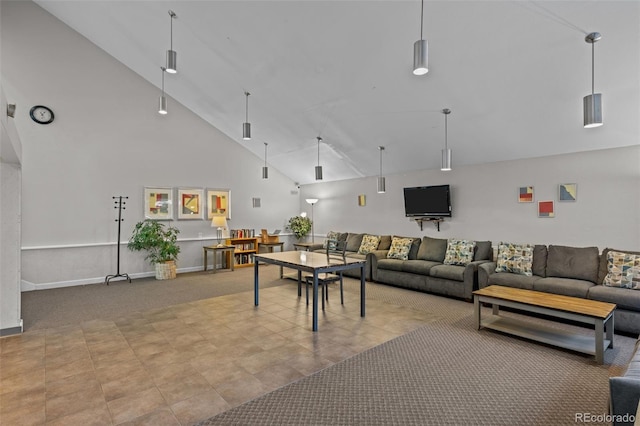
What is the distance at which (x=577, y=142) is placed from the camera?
4.67m

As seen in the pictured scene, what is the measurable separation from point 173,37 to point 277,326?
4.88 m

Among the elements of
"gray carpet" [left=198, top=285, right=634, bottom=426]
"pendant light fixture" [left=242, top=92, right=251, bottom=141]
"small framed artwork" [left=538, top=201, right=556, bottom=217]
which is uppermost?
"pendant light fixture" [left=242, top=92, right=251, bottom=141]

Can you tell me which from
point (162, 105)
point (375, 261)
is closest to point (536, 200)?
point (375, 261)

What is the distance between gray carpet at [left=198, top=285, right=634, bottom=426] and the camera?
7.45ft

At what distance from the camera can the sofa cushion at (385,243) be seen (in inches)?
285

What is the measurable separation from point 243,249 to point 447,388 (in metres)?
6.51

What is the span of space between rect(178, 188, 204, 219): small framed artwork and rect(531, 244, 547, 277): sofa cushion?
690 centimetres

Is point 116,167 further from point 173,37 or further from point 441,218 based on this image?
point 441,218

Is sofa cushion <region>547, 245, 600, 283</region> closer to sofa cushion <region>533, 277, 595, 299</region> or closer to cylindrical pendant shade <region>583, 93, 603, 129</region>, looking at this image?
sofa cushion <region>533, 277, 595, 299</region>

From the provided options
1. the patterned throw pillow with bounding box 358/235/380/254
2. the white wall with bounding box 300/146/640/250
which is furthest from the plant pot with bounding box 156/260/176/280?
the white wall with bounding box 300/146/640/250

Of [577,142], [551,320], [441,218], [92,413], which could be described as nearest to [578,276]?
[551,320]

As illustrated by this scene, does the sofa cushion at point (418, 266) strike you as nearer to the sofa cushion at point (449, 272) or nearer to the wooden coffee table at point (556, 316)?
the sofa cushion at point (449, 272)

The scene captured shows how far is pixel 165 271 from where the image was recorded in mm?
6863

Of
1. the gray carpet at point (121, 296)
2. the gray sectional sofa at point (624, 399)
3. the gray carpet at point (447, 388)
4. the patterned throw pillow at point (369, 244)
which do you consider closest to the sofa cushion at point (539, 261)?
the gray carpet at point (447, 388)
